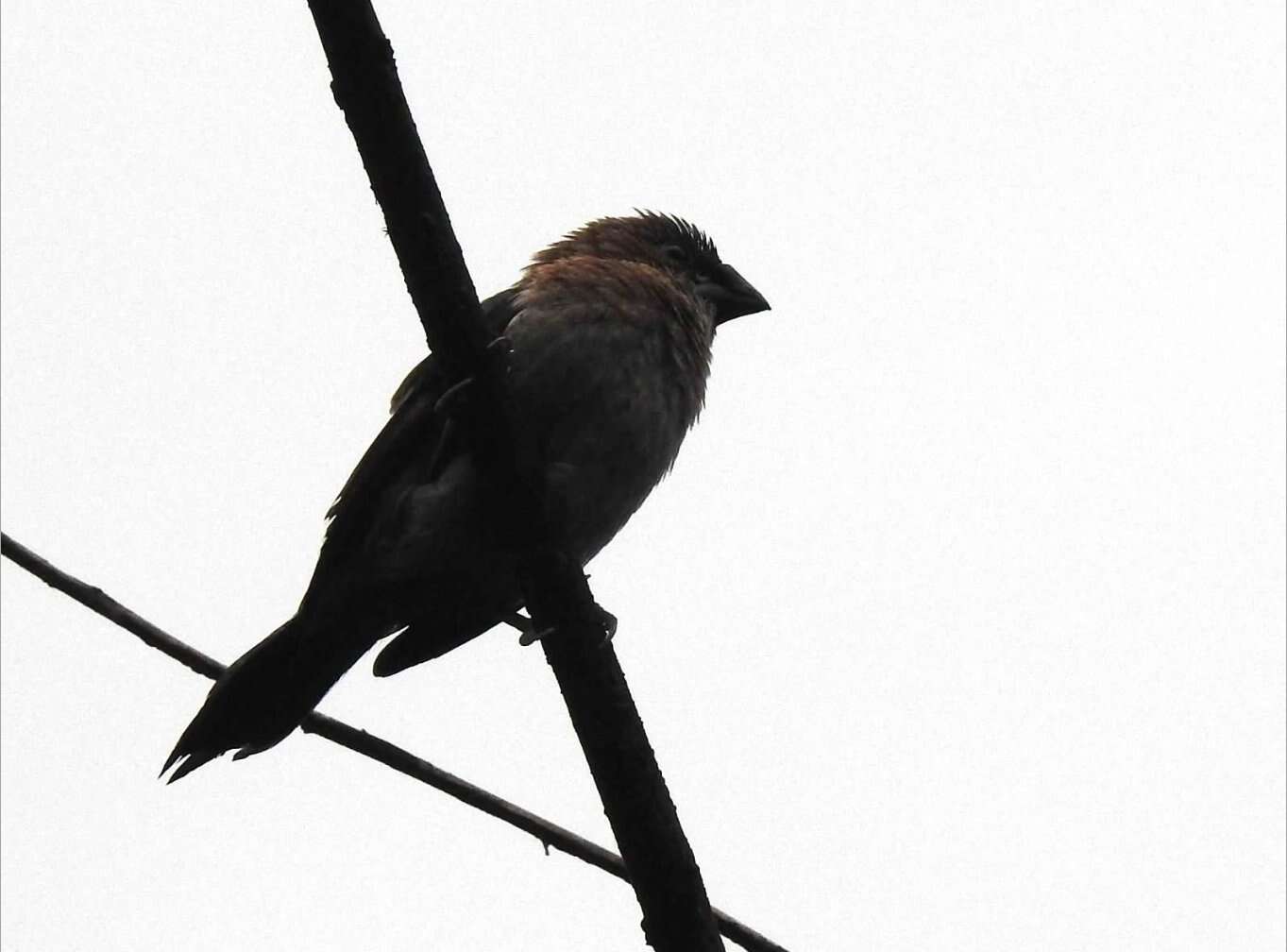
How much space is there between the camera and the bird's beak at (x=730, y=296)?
578 cm

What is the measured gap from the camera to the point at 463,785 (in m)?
3.41

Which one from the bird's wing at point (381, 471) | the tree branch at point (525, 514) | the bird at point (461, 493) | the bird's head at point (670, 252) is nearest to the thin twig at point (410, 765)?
the tree branch at point (525, 514)

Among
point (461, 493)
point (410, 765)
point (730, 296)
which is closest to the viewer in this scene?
point (410, 765)

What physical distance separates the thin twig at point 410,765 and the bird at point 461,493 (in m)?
0.64

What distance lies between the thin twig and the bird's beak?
2749 millimetres

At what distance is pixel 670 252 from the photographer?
5812 mm

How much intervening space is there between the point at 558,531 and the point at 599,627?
0.81ft

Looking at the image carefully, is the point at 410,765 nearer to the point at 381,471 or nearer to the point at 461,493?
the point at 461,493

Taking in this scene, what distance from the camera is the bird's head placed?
18.7 ft

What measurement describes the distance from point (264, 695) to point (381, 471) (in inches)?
29.0

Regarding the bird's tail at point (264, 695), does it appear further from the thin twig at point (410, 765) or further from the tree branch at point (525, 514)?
the tree branch at point (525, 514)

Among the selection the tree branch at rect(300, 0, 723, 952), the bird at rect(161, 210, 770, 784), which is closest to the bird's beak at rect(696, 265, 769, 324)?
the bird at rect(161, 210, 770, 784)

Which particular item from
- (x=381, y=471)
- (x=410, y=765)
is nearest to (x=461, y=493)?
(x=381, y=471)

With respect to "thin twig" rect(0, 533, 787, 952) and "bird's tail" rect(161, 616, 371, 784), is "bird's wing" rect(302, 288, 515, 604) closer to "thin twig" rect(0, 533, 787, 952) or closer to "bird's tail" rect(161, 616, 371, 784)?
"bird's tail" rect(161, 616, 371, 784)
